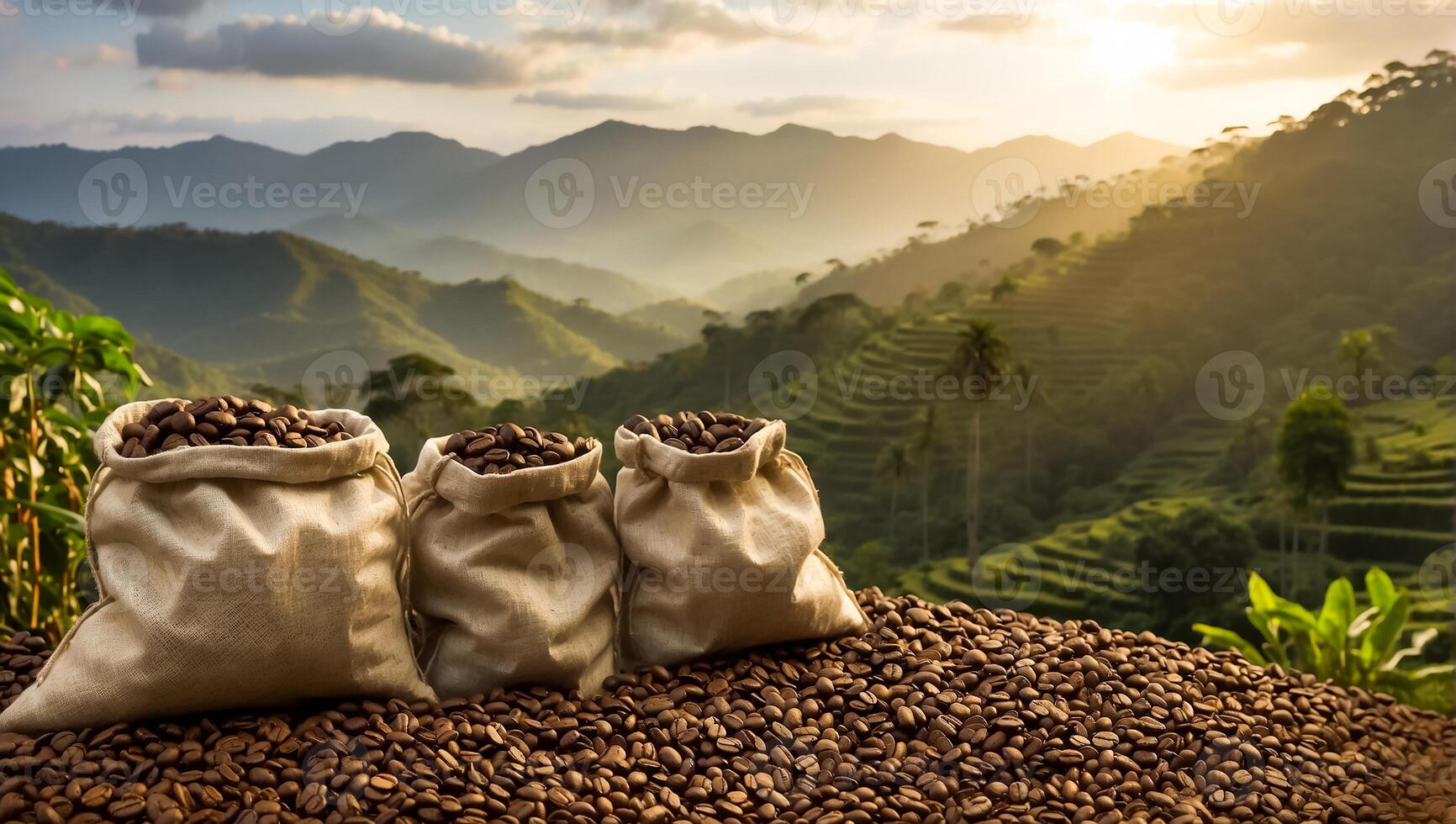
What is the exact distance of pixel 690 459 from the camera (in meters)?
2.15

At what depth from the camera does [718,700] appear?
2055 mm

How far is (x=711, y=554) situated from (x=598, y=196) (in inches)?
194

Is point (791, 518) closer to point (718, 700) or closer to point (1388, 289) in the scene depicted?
point (718, 700)

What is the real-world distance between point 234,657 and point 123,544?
0.32 metres

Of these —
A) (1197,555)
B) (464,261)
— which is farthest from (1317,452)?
(464,261)

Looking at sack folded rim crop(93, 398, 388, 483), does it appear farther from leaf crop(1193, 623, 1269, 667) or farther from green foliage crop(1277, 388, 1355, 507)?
green foliage crop(1277, 388, 1355, 507)

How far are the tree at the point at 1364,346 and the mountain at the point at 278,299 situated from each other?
407 cm

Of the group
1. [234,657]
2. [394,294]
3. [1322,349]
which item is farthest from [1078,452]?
[234,657]

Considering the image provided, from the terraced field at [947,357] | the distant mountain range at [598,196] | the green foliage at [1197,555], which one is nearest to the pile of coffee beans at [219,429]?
the distant mountain range at [598,196]

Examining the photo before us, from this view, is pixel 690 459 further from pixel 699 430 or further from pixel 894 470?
pixel 894 470

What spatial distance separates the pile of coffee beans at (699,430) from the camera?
2.24m

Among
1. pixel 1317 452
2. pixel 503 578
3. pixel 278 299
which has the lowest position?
pixel 1317 452

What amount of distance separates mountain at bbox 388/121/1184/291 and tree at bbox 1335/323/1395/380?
5.13ft

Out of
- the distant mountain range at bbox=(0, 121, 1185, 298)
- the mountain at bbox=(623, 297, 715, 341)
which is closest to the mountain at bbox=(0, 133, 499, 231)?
the distant mountain range at bbox=(0, 121, 1185, 298)
